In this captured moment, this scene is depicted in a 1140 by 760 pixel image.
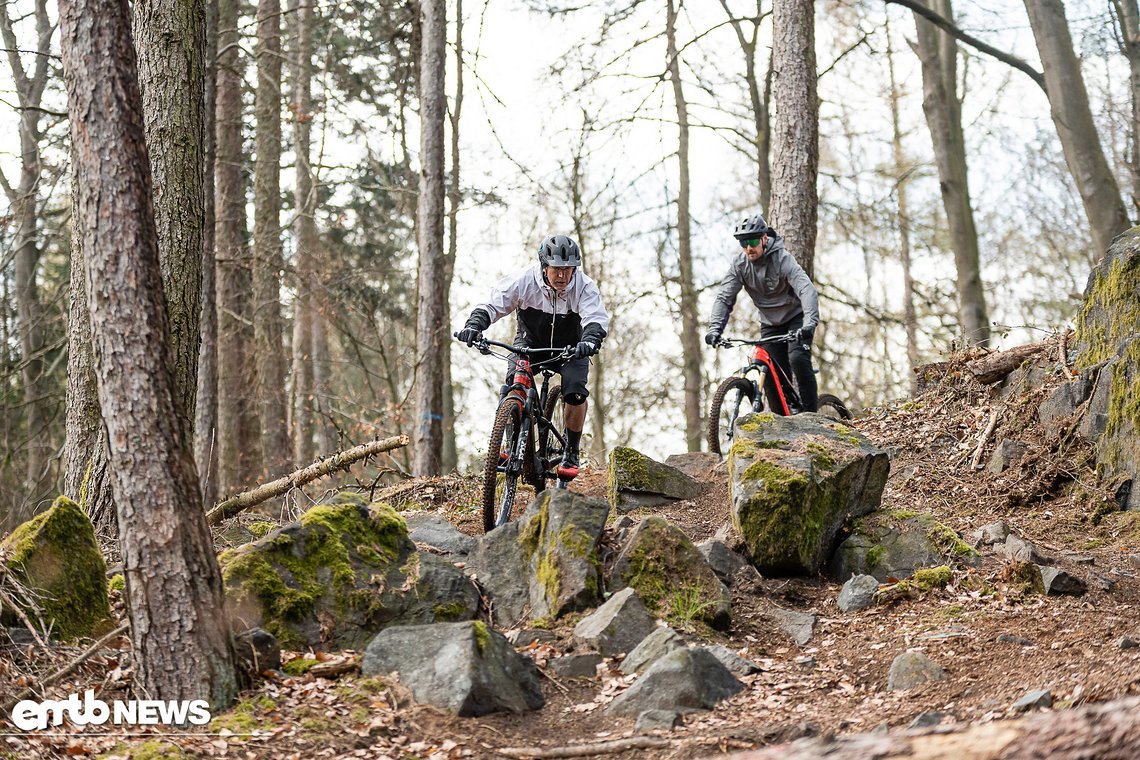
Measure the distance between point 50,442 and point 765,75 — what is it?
14.5 m

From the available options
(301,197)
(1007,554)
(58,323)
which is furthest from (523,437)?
(301,197)

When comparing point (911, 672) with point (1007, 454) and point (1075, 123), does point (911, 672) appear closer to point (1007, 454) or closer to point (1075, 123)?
point (1007, 454)

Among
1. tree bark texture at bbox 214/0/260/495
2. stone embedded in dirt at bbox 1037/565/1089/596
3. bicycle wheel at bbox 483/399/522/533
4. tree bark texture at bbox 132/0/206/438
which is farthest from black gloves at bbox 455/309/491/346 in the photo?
tree bark texture at bbox 214/0/260/495

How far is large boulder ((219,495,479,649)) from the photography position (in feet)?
18.0

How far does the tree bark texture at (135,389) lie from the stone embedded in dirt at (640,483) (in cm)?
440

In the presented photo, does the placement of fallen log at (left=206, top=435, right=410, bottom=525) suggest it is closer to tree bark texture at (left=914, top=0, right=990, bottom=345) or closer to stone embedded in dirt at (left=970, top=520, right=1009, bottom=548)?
stone embedded in dirt at (left=970, top=520, right=1009, bottom=548)

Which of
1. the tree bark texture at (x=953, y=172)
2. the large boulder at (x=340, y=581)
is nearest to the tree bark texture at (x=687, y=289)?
the tree bark texture at (x=953, y=172)

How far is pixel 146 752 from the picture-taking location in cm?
415

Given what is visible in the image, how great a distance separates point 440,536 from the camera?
297 inches

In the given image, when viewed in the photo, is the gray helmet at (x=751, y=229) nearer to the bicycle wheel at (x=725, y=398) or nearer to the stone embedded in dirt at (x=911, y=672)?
the bicycle wheel at (x=725, y=398)

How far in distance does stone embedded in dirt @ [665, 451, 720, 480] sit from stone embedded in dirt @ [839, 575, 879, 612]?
303cm

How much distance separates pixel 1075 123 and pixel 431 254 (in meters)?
7.67

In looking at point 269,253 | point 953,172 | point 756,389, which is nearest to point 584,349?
point 756,389

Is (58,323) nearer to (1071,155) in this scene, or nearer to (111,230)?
(111,230)
